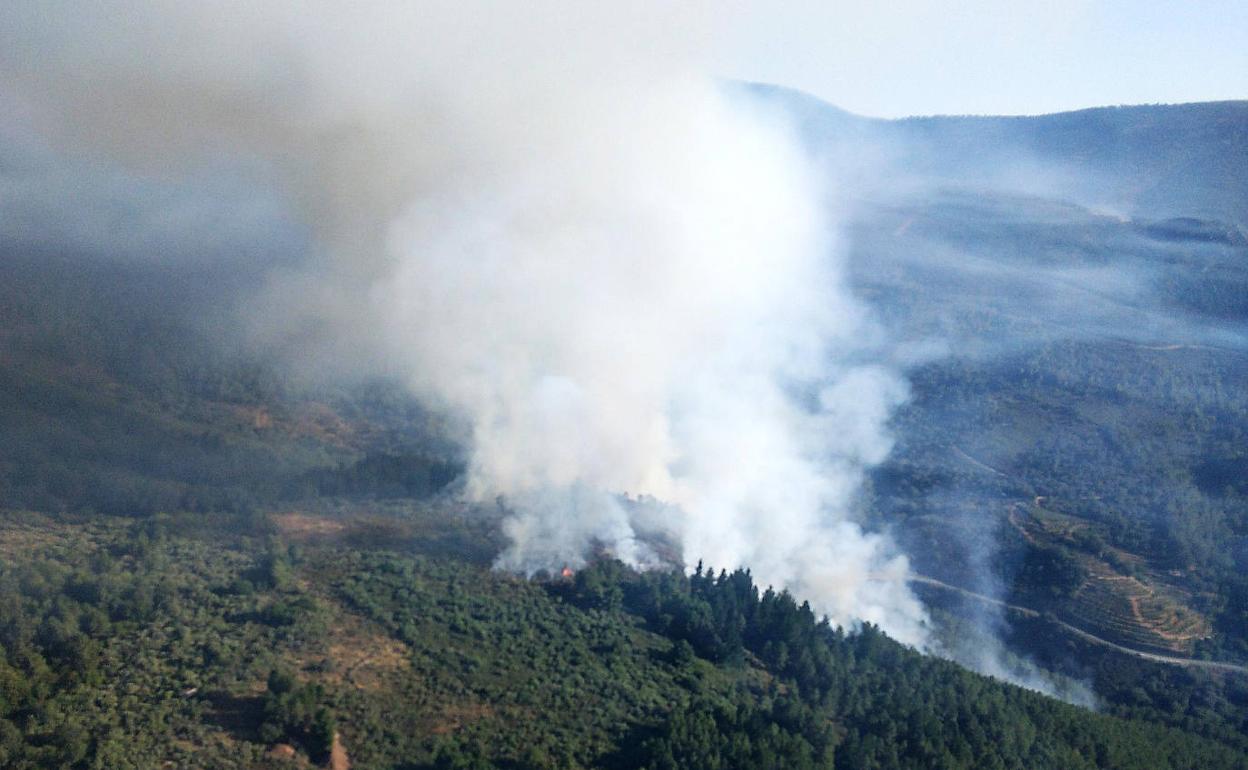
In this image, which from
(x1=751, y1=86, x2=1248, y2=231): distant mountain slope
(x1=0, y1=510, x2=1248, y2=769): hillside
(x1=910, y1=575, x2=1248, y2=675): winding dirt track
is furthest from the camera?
(x1=751, y1=86, x2=1248, y2=231): distant mountain slope

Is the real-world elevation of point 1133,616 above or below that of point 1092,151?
below

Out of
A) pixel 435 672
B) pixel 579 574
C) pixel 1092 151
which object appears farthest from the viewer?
pixel 1092 151

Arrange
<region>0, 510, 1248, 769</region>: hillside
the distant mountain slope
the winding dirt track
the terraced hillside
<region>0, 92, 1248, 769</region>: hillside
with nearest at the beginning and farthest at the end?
<region>0, 510, 1248, 769</region>: hillside, <region>0, 92, 1248, 769</region>: hillside, the winding dirt track, the terraced hillside, the distant mountain slope

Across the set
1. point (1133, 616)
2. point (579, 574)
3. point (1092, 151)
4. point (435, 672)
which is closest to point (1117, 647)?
point (1133, 616)

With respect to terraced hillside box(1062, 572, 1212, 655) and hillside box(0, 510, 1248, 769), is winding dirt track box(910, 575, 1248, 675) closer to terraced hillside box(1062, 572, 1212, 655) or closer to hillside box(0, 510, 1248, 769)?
terraced hillside box(1062, 572, 1212, 655)

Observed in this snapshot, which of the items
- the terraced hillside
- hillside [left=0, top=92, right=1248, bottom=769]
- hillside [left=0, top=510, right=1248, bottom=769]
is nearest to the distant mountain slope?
hillside [left=0, top=92, right=1248, bottom=769]

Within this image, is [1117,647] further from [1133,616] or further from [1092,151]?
[1092,151]

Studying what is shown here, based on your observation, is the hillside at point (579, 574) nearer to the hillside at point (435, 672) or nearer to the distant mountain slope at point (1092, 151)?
the hillside at point (435, 672)

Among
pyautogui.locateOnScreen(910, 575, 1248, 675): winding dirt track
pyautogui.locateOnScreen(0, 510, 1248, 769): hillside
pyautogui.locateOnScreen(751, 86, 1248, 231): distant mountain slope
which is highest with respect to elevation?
pyautogui.locateOnScreen(751, 86, 1248, 231): distant mountain slope

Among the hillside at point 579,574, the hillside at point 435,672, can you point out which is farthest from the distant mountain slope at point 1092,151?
the hillside at point 435,672

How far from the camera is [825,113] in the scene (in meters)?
178

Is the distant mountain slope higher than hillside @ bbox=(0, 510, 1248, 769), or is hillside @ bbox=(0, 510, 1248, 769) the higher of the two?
Result: the distant mountain slope

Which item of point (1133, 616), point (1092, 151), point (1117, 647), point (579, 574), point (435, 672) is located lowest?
point (435, 672)

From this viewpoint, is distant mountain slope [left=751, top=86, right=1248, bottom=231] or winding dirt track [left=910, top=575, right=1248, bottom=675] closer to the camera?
winding dirt track [left=910, top=575, right=1248, bottom=675]
